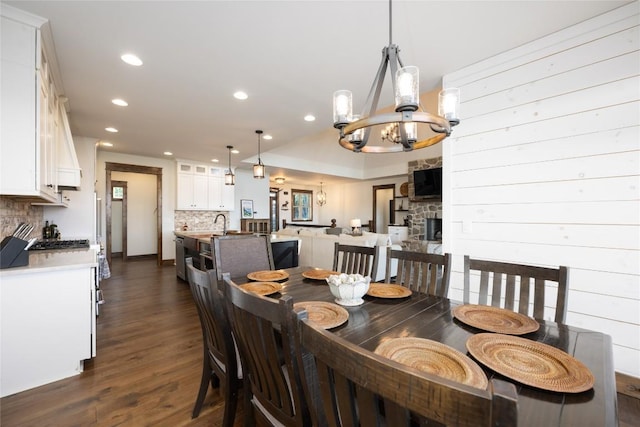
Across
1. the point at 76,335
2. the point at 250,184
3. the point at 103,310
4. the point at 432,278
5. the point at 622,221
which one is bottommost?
the point at 103,310

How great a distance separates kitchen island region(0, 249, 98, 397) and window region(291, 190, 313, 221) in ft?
31.7

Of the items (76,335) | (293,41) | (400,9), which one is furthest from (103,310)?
(400,9)

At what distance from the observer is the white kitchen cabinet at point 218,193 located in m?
7.10

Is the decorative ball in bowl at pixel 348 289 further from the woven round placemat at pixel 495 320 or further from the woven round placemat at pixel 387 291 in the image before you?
the woven round placemat at pixel 495 320

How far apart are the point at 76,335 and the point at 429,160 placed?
7.62 m

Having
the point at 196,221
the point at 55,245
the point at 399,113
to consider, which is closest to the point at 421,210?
the point at 196,221

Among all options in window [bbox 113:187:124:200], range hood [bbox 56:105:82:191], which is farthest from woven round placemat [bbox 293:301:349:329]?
window [bbox 113:187:124:200]

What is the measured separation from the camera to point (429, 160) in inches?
299

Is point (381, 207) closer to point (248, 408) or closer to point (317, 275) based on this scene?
point (317, 275)

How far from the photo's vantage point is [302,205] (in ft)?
39.8

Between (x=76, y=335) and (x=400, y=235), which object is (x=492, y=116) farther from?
(x=400, y=235)

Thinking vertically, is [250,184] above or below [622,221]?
above

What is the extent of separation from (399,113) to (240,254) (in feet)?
5.50

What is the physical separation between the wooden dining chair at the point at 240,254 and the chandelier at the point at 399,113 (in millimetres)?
1204
